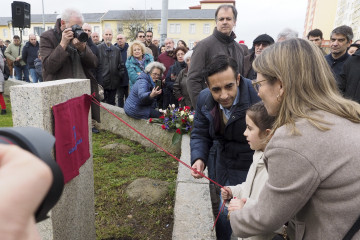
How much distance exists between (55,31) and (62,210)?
2.59 meters

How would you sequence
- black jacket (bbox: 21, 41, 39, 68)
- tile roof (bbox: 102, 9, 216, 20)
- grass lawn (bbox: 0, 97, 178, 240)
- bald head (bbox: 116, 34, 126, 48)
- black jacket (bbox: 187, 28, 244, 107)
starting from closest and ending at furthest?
grass lawn (bbox: 0, 97, 178, 240)
black jacket (bbox: 187, 28, 244, 107)
bald head (bbox: 116, 34, 126, 48)
black jacket (bbox: 21, 41, 39, 68)
tile roof (bbox: 102, 9, 216, 20)

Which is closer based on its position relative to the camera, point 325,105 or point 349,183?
point 349,183

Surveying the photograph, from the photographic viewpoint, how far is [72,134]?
179 cm

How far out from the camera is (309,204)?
1207mm

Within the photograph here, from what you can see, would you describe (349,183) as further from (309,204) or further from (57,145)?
(57,145)

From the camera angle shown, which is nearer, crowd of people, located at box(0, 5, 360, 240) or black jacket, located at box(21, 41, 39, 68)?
crowd of people, located at box(0, 5, 360, 240)

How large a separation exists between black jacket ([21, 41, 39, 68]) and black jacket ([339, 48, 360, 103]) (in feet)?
30.3

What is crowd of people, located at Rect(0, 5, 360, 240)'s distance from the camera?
43.3 inches

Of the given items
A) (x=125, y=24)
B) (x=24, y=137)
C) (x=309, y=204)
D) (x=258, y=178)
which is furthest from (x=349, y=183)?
(x=125, y=24)

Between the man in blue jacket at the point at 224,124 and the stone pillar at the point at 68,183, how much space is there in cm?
90

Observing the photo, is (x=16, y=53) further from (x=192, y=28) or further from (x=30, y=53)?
(x=192, y=28)

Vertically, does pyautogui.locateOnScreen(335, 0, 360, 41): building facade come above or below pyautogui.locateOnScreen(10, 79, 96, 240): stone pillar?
above

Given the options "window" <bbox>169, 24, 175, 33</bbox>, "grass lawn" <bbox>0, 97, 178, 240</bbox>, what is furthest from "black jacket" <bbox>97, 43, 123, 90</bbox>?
"window" <bbox>169, 24, 175, 33</bbox>

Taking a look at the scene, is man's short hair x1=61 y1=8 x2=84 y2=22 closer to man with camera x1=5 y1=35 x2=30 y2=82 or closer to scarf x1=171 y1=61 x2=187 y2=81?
scarf x1=171 y1=61 x2=187 y2=81
